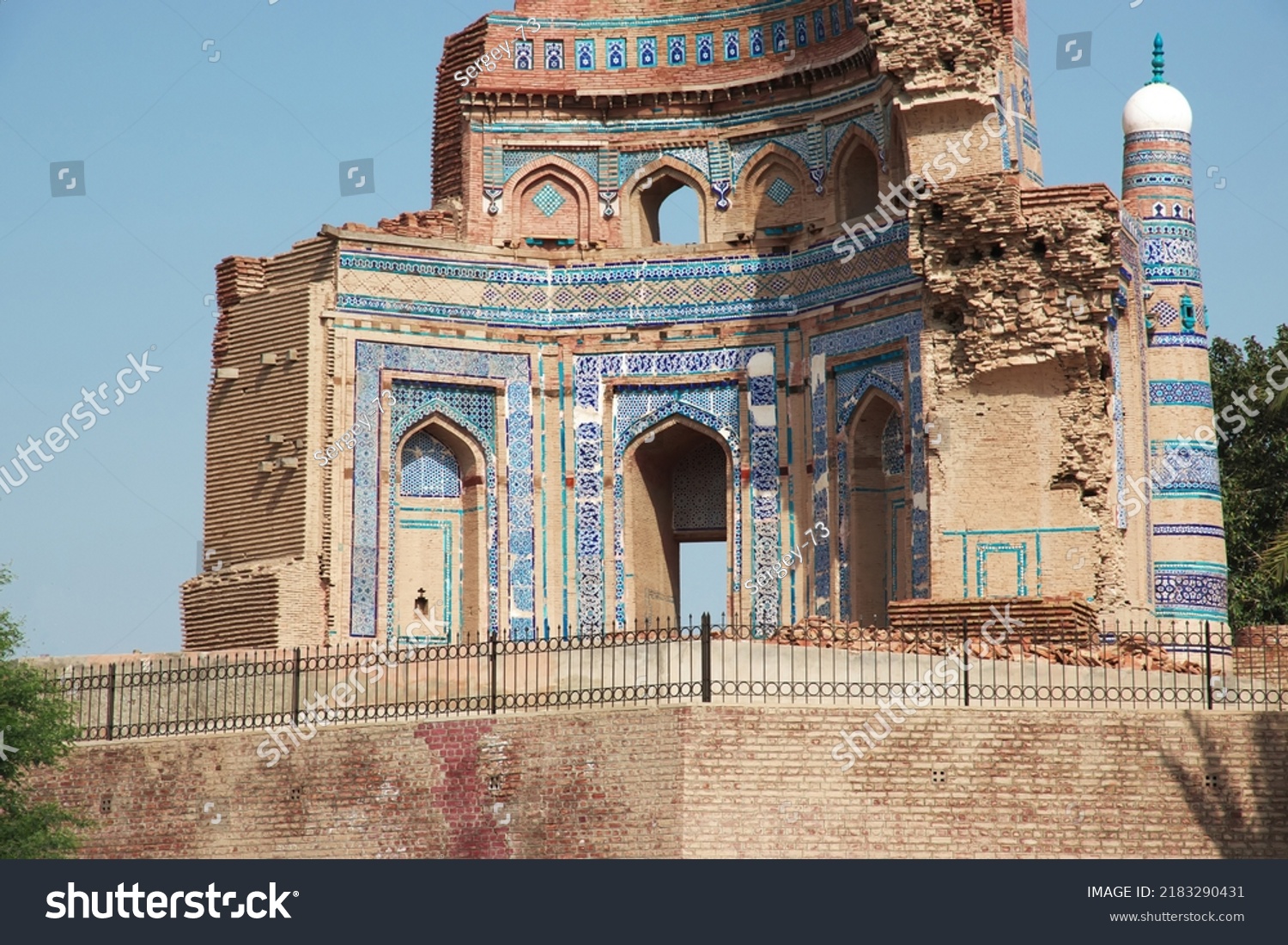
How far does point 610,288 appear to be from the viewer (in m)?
29.0

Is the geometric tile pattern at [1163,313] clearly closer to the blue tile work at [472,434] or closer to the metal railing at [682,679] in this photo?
the metal railing at [682,679]

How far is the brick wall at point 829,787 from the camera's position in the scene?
730 inches

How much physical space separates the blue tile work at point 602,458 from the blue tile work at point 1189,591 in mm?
4388

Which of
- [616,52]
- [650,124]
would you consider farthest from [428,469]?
[616,52]

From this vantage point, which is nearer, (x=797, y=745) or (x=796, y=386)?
(x=797, y=745)

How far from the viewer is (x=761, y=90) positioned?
29.8 m

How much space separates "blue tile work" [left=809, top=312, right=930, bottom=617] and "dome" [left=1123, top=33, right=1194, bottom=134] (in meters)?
4.30

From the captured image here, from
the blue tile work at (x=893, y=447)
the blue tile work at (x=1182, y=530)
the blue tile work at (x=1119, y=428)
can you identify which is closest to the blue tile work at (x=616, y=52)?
the blue tile work at (x=893, y=447)

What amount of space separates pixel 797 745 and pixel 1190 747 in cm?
317

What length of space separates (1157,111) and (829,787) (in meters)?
12.9

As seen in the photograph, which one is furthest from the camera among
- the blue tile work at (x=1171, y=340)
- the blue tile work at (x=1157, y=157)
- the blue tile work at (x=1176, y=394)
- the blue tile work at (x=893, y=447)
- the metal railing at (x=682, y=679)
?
the blue tile work at (x=1157, y=157)

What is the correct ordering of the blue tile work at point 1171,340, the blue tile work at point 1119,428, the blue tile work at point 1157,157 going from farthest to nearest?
the blue tile work at point 1157,157 < the blue tile work at point 1171,340 < the blue tile work at point 1119,428
